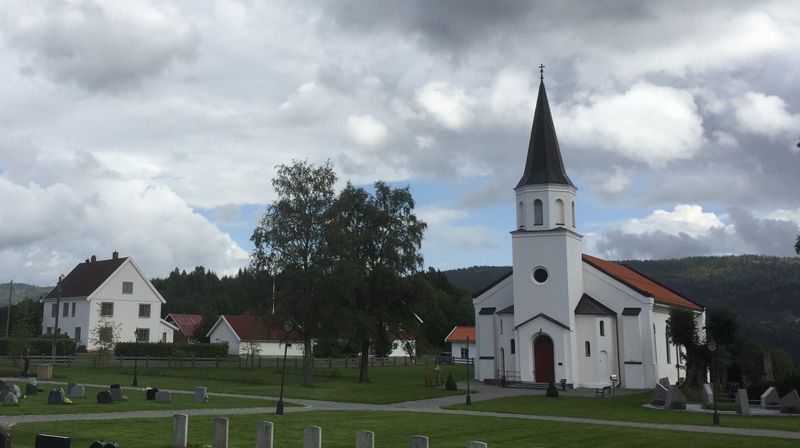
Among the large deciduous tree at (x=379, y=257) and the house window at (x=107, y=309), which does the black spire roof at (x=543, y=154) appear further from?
the house window at (x=107, y=309)

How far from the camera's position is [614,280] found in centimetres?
5091

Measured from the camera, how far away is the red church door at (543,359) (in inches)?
1921

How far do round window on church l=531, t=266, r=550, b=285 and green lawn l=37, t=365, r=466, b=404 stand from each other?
10499 millimetres

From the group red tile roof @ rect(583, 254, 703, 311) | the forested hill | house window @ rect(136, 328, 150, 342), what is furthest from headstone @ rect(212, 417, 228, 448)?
the forested hill

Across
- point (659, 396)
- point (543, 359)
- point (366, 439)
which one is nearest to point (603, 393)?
point (659, 396)

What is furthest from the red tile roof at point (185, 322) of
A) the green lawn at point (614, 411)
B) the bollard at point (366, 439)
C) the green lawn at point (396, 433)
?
the bollard at point (366, 439)

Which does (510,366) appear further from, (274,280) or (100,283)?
(100,283)

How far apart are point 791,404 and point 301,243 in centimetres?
2873

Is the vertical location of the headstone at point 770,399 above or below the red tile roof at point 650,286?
below

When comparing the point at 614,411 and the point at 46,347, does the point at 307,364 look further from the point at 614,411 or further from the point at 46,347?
the point at 46,347

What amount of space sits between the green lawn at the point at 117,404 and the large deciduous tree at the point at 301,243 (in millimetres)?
12020

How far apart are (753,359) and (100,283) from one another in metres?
61.5

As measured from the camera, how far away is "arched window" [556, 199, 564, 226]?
167 feet

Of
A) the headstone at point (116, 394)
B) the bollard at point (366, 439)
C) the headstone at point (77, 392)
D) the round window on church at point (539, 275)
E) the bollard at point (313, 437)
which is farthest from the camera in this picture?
the round window on church at point (539, 275)
